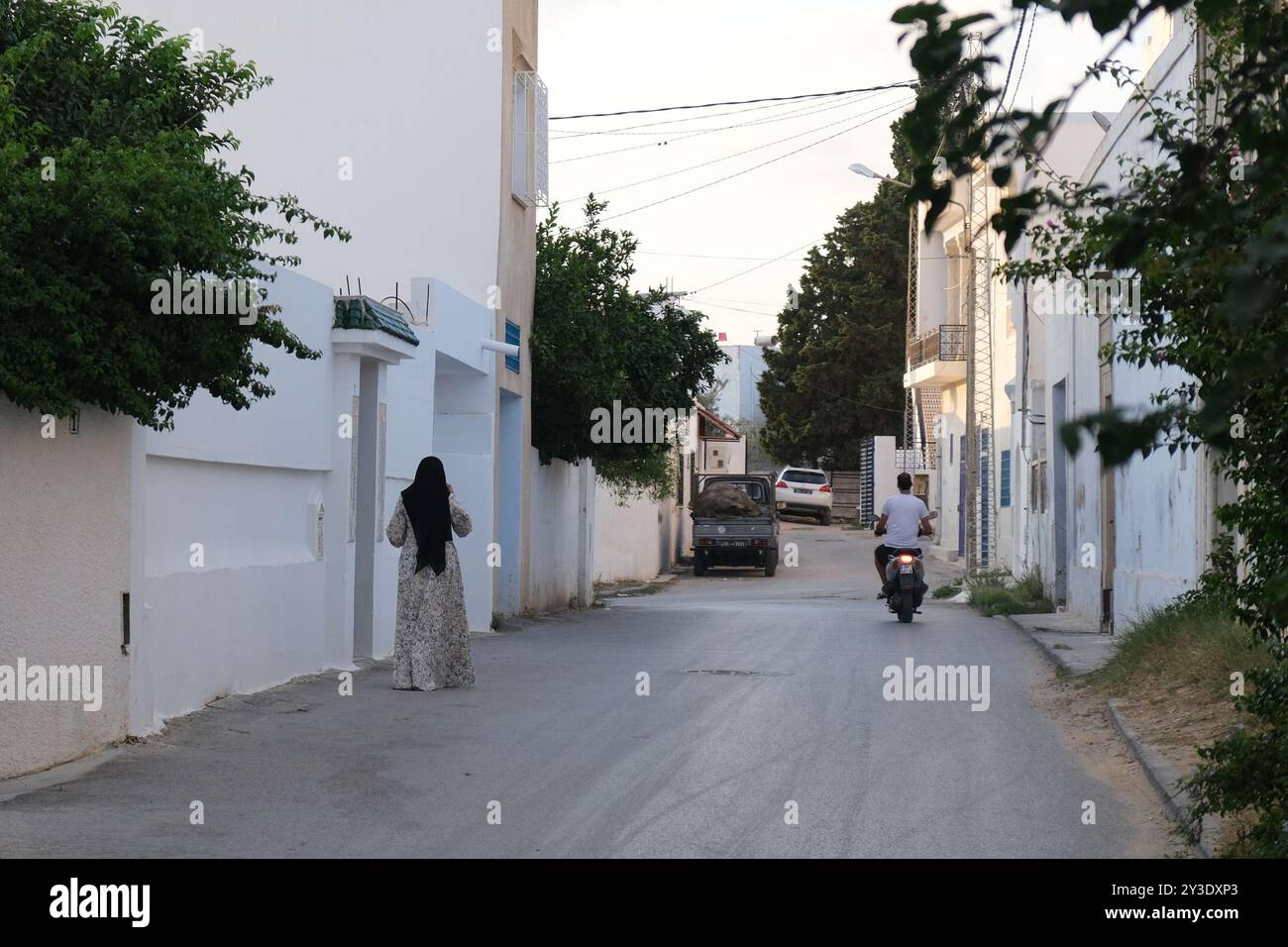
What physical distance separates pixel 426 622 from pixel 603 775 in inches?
168

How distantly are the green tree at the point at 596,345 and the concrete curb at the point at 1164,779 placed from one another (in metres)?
13.5

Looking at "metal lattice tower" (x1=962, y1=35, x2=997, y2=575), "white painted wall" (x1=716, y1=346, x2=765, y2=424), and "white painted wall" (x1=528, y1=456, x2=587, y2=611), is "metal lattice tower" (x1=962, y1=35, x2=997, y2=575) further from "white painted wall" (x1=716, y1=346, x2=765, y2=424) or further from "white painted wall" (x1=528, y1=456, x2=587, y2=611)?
"white painted wall" (x1=716, y1=346, x2=765, y2=424)

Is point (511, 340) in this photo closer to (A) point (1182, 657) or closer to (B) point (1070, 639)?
(B) point (1070, 639)

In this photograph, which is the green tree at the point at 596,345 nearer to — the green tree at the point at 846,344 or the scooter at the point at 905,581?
the scooter at the point at 905,581

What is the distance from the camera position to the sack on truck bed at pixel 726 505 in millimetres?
39500

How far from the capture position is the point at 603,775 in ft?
29.4

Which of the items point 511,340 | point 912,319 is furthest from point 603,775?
point 912,319

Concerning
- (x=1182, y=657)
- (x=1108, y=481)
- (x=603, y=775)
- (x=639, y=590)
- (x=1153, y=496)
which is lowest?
(x=639, y=590)

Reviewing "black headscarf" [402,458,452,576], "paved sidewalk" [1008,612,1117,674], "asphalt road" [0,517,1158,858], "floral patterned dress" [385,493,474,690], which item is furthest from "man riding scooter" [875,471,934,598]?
"black headscarf" [402,458,452,576]

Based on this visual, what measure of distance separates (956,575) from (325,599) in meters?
24.3

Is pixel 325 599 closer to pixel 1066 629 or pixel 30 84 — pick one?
pixel 30 84

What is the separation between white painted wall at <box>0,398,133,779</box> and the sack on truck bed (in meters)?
30.5

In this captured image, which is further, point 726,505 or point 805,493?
point 805,493

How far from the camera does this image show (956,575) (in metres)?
36.2
